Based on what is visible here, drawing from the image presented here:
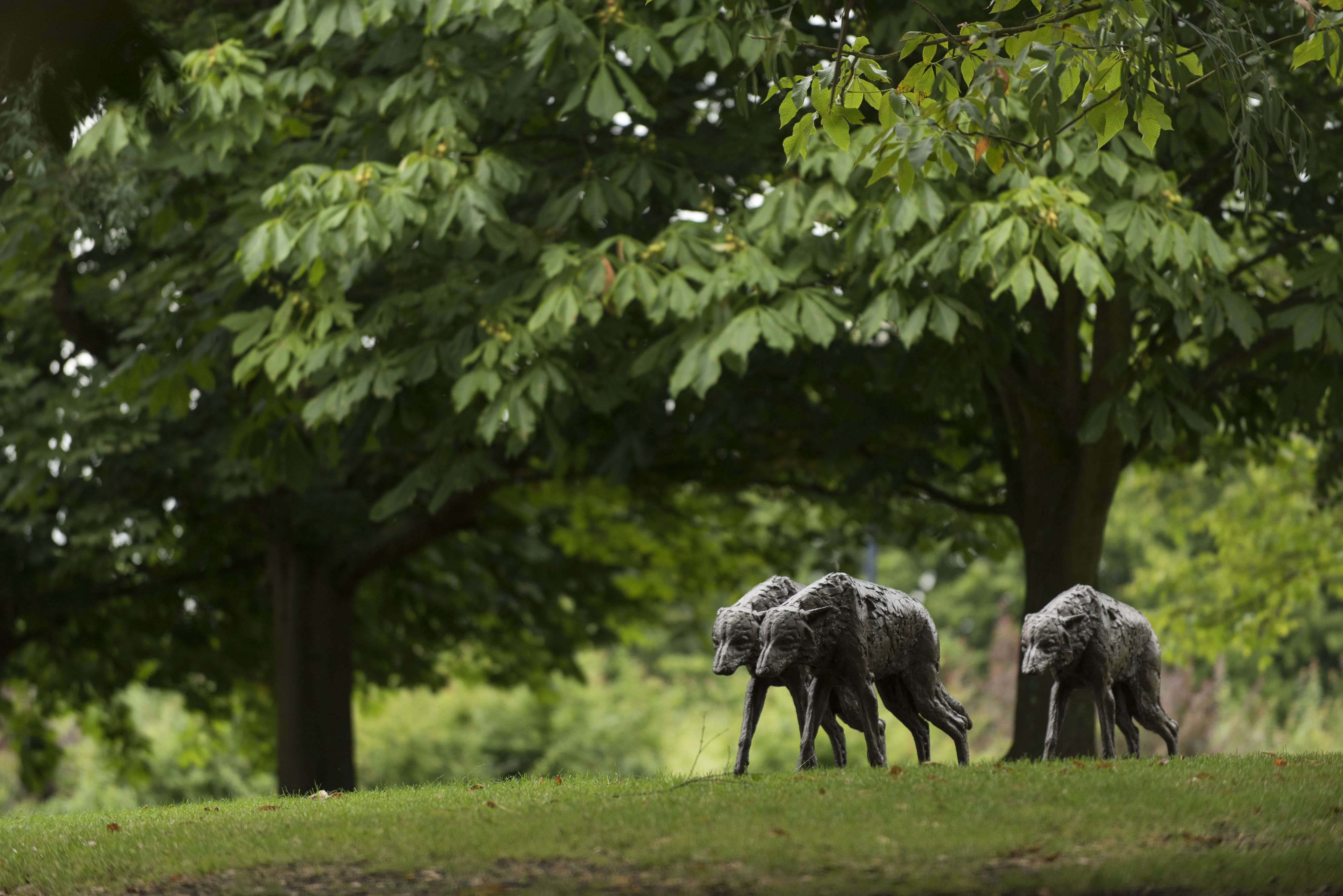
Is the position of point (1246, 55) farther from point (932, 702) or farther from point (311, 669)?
point (311, 669)

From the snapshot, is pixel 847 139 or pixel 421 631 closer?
pixel 847 139

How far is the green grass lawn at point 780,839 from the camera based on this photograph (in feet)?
17.4

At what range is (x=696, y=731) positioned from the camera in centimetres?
2819

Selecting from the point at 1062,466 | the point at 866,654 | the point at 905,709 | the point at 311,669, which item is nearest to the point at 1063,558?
the point at 1062,466

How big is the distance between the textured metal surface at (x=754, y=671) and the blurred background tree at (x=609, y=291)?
1493mm

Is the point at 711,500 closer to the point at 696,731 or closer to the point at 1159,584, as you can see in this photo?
the point at 1159,584

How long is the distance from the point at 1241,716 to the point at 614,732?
34.3 feet

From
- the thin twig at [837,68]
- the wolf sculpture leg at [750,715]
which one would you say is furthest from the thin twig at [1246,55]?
the wolf sculpture leg at [750,715]

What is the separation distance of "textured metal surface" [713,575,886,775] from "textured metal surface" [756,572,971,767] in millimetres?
50

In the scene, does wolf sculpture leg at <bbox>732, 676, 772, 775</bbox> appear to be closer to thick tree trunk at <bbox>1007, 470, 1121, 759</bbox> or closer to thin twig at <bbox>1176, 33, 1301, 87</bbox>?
thin twig at <bbox>1176, 33, 1301, 87</bbox>

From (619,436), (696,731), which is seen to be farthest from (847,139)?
(696,731)

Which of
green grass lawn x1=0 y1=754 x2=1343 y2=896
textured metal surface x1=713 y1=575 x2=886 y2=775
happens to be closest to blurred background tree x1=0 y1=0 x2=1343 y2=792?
textured metal surface x1=713 y1=575 x2=886 y2=775

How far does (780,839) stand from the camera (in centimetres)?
574

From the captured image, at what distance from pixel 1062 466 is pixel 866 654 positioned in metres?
4.36
